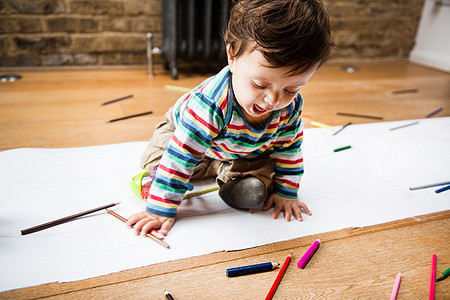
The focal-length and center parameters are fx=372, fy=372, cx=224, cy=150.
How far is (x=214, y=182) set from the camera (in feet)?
4.00

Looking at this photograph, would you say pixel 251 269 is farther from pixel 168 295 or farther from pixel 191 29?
pixel 191 29

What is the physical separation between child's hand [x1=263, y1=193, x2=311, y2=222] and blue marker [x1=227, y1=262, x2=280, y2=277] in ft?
0.70

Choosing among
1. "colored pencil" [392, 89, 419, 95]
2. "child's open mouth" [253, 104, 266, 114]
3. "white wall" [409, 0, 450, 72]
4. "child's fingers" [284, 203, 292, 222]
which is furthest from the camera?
"white wall" [409, 0, 450, 72]

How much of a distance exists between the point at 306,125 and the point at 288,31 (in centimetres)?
104

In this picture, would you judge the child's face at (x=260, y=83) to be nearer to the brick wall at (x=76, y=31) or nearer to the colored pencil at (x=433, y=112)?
the colored pencil at (x=433, y=112)

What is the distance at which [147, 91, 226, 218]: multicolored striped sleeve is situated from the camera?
901 mm

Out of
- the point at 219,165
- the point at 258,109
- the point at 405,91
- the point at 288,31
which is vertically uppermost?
the point at 288,31

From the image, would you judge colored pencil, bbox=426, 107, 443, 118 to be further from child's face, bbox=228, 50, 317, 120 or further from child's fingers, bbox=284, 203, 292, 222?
child's face, bbox=228, 50, 317, 120

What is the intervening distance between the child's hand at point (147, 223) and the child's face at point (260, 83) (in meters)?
0.36

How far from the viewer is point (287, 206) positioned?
3.54ft

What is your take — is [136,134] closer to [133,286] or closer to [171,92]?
[171,92]

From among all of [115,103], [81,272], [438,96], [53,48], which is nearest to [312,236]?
[81,272]

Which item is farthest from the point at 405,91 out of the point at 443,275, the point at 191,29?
the point at 443,275

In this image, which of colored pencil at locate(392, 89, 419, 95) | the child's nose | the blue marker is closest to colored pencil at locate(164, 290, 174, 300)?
the blue marker
